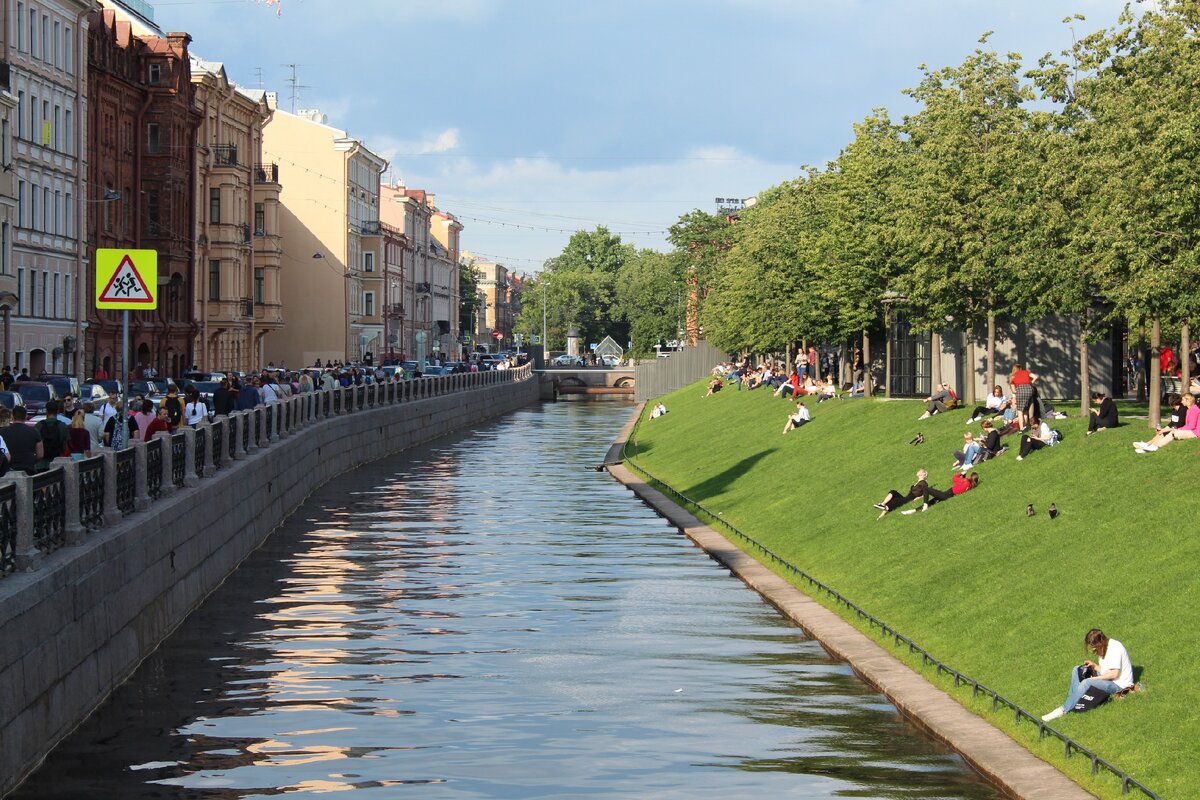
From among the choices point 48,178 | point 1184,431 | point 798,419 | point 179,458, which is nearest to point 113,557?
point 179,458

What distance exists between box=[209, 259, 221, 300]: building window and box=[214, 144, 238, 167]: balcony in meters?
5.02

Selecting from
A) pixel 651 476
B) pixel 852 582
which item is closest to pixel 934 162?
Answer: pixel 651 476

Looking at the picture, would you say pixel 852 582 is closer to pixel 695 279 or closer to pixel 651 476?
pixel 651 476

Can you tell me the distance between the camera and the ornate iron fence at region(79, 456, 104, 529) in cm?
2125

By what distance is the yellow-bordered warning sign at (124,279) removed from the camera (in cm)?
2416

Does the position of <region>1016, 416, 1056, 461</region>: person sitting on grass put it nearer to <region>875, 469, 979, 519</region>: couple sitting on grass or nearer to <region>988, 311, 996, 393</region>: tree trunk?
<region>875, 469, 979, 519</region>: couple sitting on grass

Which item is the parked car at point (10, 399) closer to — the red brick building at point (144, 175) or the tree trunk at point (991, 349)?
the tree trunk at point (991, 349)

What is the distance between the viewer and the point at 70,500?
66.6ft

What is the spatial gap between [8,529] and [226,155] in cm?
8521

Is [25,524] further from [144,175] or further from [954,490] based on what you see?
[144,175]

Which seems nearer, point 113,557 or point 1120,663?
point 1120,663

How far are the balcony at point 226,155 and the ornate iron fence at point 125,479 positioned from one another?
250 ft

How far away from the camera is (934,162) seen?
47125mm

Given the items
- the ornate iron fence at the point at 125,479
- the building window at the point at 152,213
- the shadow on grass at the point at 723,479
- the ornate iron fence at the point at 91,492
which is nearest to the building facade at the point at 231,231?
the building window at the point at 152,213
